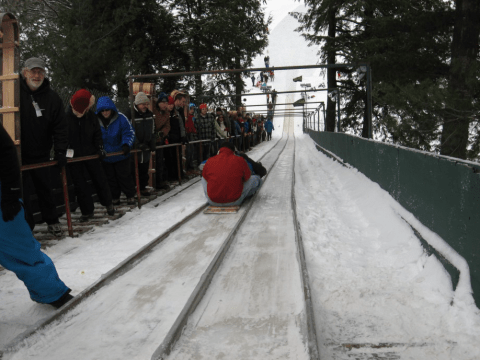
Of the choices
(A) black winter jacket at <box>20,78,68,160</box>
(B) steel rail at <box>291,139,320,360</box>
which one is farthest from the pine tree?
(B) steel rail at <box>291,139,320,360</box>

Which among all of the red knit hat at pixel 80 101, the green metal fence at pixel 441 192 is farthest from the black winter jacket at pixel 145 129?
the green metal fence at pixel 441 192

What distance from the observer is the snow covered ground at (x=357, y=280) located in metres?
3.13

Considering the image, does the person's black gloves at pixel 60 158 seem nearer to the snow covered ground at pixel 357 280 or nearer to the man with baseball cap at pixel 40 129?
the man with baseball cap at pixel 40 129

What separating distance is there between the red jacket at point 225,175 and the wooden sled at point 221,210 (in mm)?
125

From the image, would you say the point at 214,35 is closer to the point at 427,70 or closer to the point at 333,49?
the point at 333,49

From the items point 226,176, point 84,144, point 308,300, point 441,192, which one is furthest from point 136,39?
point 308,300

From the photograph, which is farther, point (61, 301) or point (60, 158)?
point (60, 158)

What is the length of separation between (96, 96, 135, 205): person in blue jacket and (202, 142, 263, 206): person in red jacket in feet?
4.29

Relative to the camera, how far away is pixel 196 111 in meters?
14.4

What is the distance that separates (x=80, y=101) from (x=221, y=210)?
2712 mm

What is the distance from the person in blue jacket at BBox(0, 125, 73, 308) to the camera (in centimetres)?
307

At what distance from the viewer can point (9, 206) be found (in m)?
3.09

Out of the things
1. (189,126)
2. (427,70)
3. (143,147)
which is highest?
(427,70)

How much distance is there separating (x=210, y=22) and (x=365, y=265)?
63.6ft
